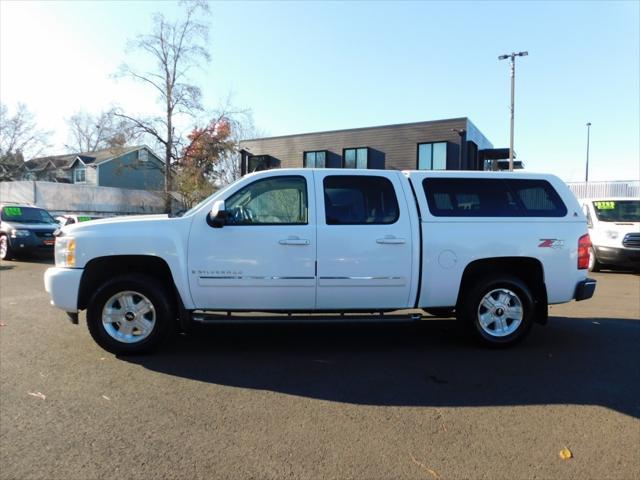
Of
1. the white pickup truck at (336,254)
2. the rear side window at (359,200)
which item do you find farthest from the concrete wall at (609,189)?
the rear side window at (359,200)

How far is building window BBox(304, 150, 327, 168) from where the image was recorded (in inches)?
1326

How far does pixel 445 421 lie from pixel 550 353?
2.33m

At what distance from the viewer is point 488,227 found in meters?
5.29

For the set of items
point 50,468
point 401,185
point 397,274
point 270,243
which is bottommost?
point 50,468

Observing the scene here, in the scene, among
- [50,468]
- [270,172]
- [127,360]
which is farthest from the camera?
[270,172]

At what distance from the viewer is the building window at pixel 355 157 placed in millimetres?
32219

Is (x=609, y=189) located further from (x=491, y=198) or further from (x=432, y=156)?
(x=491, y=198)

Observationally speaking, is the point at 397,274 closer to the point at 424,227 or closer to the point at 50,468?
the point at 424,227

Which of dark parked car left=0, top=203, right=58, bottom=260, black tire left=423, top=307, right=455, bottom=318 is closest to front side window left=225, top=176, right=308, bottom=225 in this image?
black tire left=423, top=307, right=455, bottom=318

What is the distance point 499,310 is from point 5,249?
1438 cm

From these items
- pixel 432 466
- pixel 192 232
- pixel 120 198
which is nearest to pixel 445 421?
pixel 432 466

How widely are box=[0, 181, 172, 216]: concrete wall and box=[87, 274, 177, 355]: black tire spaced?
30.7 m

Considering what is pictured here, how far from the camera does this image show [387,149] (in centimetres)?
3155

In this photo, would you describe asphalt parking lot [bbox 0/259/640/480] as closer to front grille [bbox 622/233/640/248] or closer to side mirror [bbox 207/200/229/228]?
side mirror [bbox 207/200/229/228]
